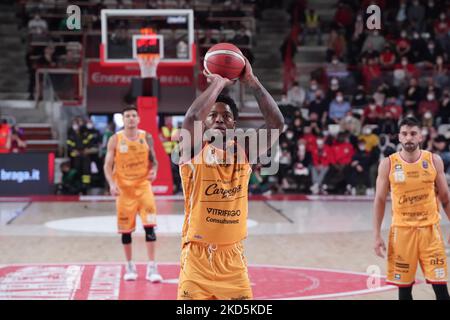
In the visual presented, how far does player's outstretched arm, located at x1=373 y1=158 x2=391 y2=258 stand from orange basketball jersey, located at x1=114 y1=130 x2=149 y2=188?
334 centimetres

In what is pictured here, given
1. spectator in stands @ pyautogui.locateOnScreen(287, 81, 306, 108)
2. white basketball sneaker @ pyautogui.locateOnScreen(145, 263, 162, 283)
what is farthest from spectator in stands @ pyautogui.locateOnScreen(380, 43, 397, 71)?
white basketball sneaker @ pyautogui.locateOnScreen(145, 263, 162, 283)

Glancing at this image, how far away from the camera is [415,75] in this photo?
20.4 meters

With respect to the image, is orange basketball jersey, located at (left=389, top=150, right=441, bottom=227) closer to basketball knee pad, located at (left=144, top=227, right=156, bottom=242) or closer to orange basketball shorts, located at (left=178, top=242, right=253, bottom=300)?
orange basketball shorts, located at (left=178, top=242, right=253, bottom=300)

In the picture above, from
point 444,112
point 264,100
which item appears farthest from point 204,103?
point 444,112

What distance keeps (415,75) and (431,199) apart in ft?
46.5

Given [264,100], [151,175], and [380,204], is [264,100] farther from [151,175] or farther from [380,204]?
[151,175]

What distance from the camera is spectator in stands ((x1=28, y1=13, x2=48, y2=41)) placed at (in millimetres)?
21500

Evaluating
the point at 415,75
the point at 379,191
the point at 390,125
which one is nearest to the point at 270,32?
the point at 415,75

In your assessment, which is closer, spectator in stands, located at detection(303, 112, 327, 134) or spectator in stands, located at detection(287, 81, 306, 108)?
spectator in stands, located at detection(303, 112, 327, 134)

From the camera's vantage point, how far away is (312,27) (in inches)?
919

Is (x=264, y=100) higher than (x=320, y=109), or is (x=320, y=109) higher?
(x=264, y=100)

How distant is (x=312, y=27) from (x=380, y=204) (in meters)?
17.2

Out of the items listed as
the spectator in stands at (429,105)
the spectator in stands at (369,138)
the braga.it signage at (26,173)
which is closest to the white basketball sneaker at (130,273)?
the braga.it signage at (26,173)
